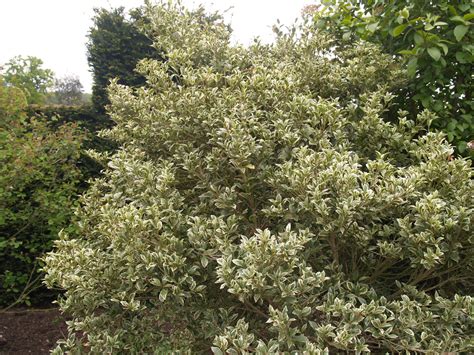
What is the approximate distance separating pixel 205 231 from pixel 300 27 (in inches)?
92.2

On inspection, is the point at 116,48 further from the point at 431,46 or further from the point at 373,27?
the point at 431,46

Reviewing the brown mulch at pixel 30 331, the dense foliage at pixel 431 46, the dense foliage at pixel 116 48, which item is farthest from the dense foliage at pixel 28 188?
the dense foliage at pixel 431 46

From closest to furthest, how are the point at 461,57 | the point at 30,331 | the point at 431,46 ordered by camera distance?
the point at 431,46 → the point at 461,57 → the point at 30,331

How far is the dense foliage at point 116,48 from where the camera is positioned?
748 centimetres

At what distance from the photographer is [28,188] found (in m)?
5.47

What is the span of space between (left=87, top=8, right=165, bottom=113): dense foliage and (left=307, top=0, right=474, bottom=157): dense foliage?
15.4ft

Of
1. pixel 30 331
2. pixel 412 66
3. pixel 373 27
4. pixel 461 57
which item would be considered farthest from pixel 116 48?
pixel 461 57

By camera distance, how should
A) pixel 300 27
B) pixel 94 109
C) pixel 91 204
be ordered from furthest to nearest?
pixel 94 109 → pixel 300 27 → pixel 91 204

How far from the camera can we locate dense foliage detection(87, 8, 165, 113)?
7477 mm

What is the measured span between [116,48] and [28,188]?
312 cm

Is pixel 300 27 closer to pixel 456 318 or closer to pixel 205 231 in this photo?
pixel 205 231

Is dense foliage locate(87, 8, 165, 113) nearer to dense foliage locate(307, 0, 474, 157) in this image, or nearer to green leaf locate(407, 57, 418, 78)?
dense foliage locate(307, 0, 474, 157)

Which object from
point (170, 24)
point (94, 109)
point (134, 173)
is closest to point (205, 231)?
point (134, 173)

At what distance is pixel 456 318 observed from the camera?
2.21 m
